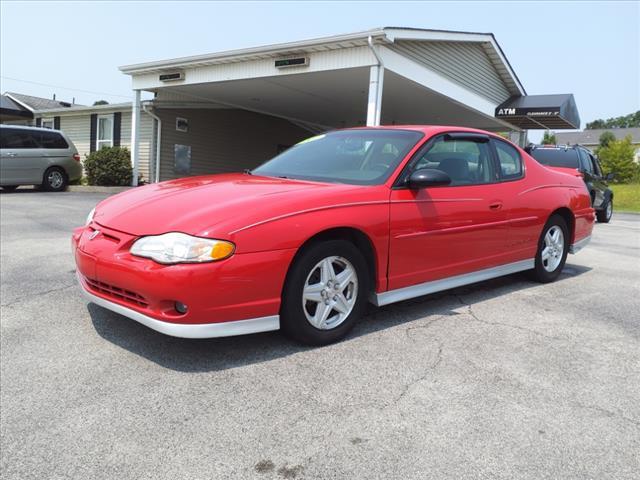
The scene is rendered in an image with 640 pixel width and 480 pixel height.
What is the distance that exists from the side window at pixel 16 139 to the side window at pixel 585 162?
13.6m

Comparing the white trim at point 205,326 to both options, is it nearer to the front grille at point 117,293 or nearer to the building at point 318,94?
the front grille at point 117,293

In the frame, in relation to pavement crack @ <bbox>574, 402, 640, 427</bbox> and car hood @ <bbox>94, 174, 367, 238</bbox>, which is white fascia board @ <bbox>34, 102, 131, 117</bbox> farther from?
pavement crack @ <bbox>574, 402, 640, 427</bbox>

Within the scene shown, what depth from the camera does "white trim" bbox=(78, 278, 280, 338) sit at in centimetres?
285

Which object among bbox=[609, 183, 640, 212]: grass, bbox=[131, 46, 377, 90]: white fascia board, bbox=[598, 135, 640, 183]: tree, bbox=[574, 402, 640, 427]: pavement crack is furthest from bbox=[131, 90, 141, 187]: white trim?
bbox=[598, 135, 640, 183]: tree

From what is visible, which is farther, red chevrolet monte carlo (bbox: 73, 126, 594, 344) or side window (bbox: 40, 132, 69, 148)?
Answer: side window (bbox: 40, 132, 69, 148)

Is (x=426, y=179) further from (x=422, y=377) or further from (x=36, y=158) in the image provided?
(x=36, y=158)

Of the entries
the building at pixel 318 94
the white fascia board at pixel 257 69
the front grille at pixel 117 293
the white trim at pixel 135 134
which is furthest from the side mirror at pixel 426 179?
the white trim at pixel 135 134

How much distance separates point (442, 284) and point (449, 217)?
1.72ft

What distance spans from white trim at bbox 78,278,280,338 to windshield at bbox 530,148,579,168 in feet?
31.4

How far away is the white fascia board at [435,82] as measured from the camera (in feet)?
36.5

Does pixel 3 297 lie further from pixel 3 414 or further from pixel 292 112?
pixel 292 112

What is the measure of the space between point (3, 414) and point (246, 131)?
64.1ft

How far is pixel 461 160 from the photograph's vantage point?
4355 mm

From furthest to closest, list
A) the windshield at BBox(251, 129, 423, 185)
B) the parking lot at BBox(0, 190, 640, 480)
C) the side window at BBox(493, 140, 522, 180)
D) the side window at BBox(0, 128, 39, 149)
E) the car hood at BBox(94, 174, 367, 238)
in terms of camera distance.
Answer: the side window at BBox(0, 128, 39, 149) → the side window at BBox(493, 140, 522, 180) → the windshield at BBox(251, 129, 423, 185) → the car hood at BBox(94, 174, 367, 238) → the parking lot at BBox(0, 190, 640, 480)
